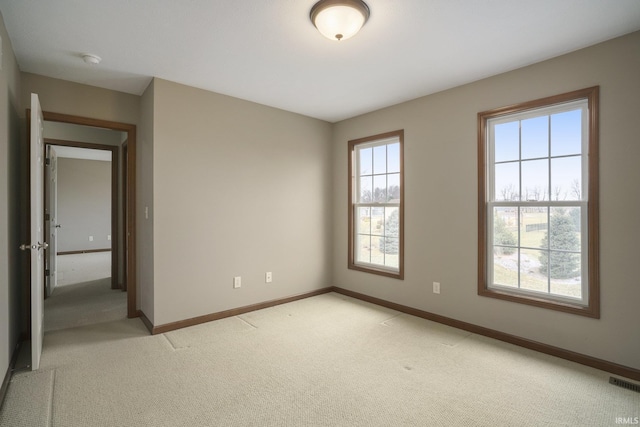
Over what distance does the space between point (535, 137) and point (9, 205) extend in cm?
447

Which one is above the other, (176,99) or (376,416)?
(176,99)

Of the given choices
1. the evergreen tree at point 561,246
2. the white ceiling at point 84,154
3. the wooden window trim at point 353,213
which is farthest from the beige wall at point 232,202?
the white ceiling at point 84,154

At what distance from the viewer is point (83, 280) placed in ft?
17.9

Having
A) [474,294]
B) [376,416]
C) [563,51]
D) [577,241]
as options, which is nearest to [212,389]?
[376,416]

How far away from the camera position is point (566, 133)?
2.74 m

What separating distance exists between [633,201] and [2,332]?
4.55 m

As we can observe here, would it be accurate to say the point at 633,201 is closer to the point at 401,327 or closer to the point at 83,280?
the point at 401,327

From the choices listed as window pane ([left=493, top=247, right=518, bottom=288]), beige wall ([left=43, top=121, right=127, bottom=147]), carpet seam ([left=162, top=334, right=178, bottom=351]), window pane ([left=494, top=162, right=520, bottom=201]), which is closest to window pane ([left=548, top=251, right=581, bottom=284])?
window pane ([left=493, top=247, right=518, bottom=288])

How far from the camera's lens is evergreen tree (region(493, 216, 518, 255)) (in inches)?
121

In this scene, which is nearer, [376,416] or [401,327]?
[376,416]

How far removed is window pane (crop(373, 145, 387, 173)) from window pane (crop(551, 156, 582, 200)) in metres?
1.89

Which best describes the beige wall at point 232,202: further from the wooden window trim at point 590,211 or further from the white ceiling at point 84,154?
the white ceiling at point 84,154

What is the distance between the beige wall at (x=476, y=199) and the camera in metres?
2.39

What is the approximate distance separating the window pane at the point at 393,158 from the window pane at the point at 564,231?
1.77 m
